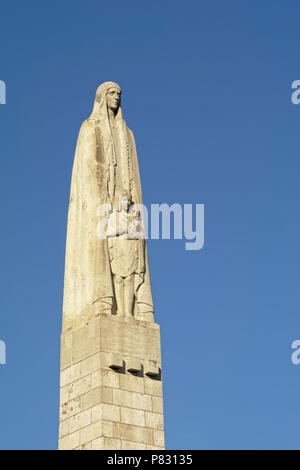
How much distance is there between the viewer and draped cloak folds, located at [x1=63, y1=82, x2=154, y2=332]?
2853cm

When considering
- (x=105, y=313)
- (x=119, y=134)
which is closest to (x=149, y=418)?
(x=105, y=313)

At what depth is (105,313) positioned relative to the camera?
2805 cm

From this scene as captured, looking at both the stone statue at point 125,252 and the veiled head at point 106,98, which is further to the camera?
the veiled head at point 106,98

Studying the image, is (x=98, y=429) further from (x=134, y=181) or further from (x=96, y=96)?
(x=96, y=96)

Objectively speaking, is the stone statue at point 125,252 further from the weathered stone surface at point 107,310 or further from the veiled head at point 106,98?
the veiled head at point 106,98

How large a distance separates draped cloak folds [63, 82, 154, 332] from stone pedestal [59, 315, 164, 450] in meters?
0.54

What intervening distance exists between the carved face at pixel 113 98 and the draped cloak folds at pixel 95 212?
0.35 feet

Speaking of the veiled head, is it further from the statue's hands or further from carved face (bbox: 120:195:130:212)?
the statue's hands

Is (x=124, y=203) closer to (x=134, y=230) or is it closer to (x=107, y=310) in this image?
(x=134, y=230)

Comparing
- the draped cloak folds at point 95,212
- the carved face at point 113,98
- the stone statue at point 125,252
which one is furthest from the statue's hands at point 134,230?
the carved face at point 113,98

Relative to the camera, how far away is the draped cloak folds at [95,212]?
93.6 ft

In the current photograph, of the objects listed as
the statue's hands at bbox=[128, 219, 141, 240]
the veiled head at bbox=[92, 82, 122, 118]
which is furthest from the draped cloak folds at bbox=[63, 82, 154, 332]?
the statue's hands at bbox=[128, 219, 141, 240]
